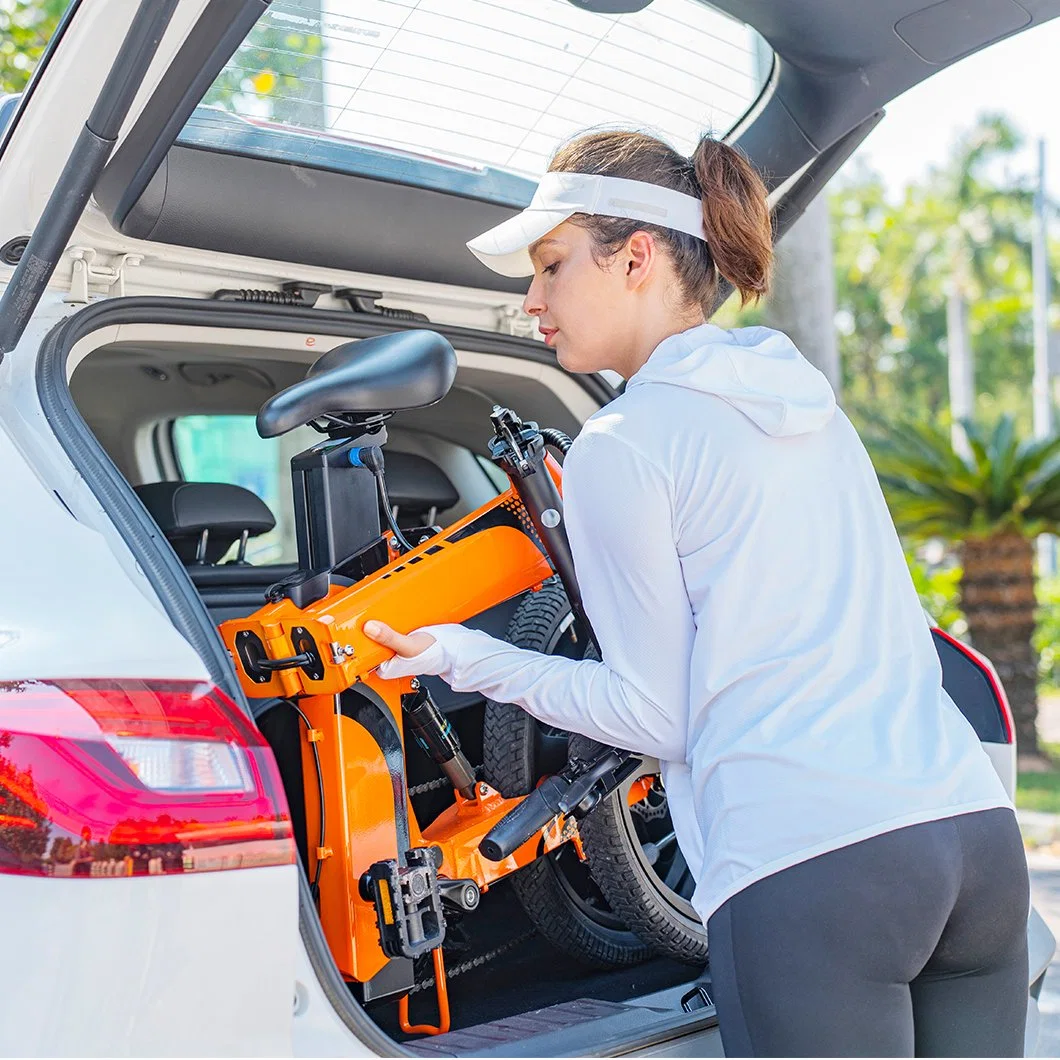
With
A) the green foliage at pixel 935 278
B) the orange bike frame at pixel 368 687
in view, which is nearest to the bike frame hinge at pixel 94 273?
the orange bike frame at pixel 368 687

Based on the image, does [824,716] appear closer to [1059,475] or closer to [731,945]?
[731,945]

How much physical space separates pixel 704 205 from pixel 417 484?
1.64 metres

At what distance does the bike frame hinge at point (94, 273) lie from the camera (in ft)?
7.35

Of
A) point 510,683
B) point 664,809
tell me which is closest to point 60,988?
point 510,683

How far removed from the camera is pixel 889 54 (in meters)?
2.22

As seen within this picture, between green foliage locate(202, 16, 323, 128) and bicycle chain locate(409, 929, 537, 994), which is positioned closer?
green foliage locate(202, 16, 323, 128)

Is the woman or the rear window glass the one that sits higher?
the rear window glass

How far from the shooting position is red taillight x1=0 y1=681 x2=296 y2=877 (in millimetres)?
1437

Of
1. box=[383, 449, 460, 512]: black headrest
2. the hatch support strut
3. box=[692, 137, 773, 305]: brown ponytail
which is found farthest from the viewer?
box=[383, 449, 460, 512]: black headrest

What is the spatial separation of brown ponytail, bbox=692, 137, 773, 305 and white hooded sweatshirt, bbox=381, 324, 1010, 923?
23cm

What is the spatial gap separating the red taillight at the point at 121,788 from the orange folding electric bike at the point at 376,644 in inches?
15.4

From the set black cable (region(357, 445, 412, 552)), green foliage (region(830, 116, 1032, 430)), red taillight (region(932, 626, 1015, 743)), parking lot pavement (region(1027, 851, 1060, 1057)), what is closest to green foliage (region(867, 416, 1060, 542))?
parking lot pavement (region(1027, 851, 1060, 1057))

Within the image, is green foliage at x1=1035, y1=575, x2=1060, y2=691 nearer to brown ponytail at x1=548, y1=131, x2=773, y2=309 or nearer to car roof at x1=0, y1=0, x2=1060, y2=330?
car roof at x1=0, y1=0, x2=1060, y2=330

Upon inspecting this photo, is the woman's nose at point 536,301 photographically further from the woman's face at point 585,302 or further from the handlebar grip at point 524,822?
the handlebar grip at point 524,822
